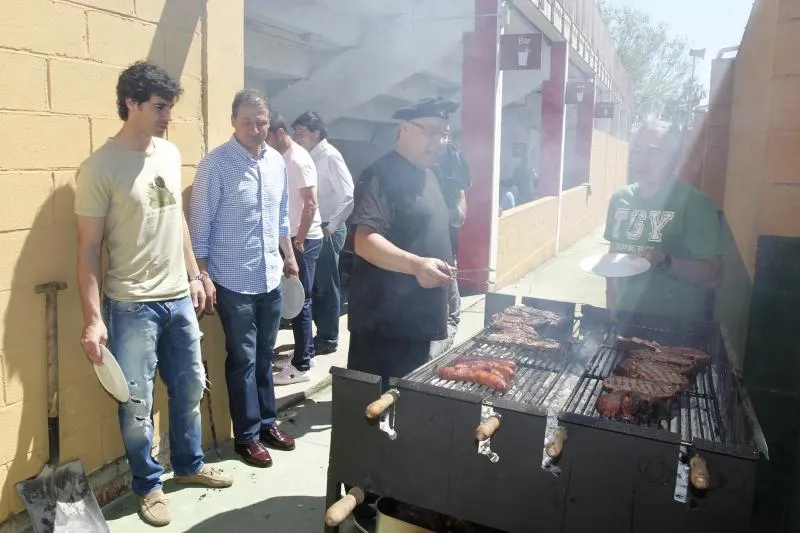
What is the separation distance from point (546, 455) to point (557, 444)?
317 mm

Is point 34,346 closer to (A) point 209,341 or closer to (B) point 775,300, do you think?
(A) point 209,341

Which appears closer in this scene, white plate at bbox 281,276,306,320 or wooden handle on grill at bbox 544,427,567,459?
wooden handle on grill at bbox 544,427,567,459

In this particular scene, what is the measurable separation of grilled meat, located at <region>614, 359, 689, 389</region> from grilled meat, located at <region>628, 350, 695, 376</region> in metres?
0.04

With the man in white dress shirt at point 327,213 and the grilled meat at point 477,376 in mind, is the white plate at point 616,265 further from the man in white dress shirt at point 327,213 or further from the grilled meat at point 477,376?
the man in white dress shirt at point 327,213

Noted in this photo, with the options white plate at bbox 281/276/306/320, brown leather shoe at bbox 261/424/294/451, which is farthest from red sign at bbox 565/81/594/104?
brown leather shoe at bbox 261/424/294/451

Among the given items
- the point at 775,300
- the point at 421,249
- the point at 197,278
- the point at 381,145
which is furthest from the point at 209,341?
the point at 381,145

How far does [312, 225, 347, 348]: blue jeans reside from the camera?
19.5ft

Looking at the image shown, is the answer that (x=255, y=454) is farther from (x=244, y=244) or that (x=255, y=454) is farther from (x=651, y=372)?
(x=651, y=372)

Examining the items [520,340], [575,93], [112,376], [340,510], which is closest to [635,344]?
[520,340]

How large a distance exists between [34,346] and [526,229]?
8665 mm

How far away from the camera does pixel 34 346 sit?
119 inches

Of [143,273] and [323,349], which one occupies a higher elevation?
[143,273]

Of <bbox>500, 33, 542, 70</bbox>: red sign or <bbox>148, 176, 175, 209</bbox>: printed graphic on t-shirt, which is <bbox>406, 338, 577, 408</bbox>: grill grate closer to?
<bbox>148, 176, 175, 209</bbox>: printed graphic on t-shirt

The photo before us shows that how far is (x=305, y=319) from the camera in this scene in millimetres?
5426
